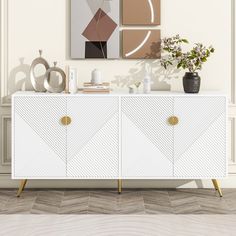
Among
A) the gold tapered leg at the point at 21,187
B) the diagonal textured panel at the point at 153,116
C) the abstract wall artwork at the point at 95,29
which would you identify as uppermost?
the abstract wall artwork at the point at 95,29

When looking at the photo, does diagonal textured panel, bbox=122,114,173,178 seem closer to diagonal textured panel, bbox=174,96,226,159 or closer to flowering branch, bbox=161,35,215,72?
diagonal textured panel, bbox=174,96,226,159

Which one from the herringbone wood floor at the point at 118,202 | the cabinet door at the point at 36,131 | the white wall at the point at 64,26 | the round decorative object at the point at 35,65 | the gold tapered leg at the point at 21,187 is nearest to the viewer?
the herringbone wood floor at the point at 118,202

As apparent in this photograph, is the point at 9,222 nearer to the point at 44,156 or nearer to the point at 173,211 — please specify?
the point at 44,156

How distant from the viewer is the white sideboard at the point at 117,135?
513cm

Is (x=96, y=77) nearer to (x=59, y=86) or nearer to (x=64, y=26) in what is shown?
(x=59, y=86)

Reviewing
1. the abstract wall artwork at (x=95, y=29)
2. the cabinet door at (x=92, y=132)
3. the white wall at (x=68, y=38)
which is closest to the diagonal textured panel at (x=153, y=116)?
the cabinet door at (x=92, y=132)

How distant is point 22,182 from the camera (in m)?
5.26

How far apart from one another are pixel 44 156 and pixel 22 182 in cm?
30

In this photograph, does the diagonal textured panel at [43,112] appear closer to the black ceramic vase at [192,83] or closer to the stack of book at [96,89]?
Result: the stack of book at [96,89]

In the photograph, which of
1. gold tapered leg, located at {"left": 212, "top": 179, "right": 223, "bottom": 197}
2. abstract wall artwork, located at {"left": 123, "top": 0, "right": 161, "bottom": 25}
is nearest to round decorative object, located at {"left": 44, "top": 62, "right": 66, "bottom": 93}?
abstract wall artwork, located at {"left": 123, "top": 0, "right": 161, "bottom": 25}

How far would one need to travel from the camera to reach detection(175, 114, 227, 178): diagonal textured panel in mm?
5156

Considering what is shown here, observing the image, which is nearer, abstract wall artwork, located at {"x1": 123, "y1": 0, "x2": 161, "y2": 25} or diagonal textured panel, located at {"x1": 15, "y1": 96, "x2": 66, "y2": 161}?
diagonal textured panel, located at {"x1": 15, "y1": 96, "x2": 66, "y2": 161}

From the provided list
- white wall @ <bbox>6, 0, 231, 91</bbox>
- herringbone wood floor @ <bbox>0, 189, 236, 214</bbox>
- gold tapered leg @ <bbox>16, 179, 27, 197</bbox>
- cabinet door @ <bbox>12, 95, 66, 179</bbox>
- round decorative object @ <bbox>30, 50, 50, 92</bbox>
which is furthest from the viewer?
white wall @ <bbox>6, 0, 231, 91</bbox>

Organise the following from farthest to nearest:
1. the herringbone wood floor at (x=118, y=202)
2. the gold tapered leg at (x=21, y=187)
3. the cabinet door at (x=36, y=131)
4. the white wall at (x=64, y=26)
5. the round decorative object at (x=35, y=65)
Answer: the white wall at (x=64, y=26) < the round decorative object at (x=35, y=65) < the gold tapered leg at (x=21, y=187) < the cabinet door at (x=36, y=131) < the herringbone wood floor at (x=118, y=202)
